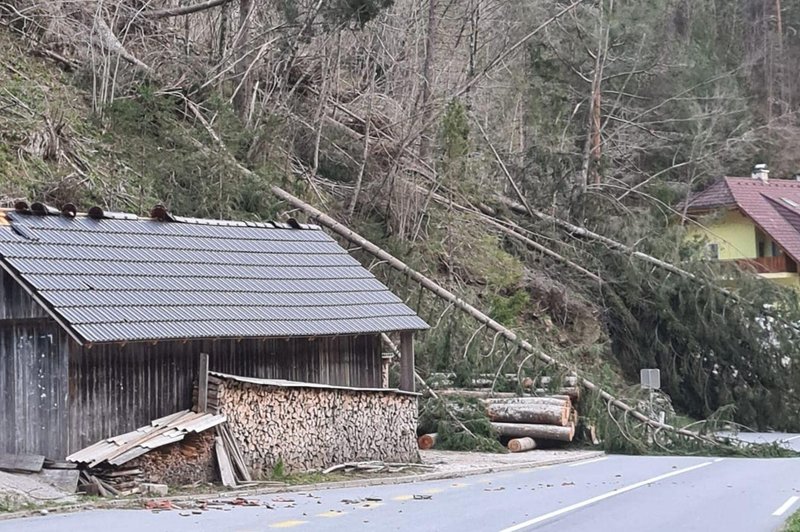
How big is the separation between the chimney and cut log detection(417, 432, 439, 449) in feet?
118

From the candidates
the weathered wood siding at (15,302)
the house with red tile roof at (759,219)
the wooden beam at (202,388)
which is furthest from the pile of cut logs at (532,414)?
the house with red tile roof at (759,219)

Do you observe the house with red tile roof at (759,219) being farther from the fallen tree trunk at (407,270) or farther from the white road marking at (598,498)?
the white road marking at (598,498)

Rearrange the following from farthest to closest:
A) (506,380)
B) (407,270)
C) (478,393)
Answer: (407,270) < (506,380) < (478,393)

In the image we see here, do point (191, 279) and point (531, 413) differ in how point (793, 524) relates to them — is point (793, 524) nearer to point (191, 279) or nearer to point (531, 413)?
point (191, 279)

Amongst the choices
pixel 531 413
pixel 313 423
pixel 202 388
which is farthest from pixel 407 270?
pixel 202 388

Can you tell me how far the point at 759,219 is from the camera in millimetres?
50406

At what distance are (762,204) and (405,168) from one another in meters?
27.2

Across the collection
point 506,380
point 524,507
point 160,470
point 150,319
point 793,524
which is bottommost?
point 524,507

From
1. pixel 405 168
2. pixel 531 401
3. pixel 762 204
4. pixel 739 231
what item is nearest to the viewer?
pixel 531 401

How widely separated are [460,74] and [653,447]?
525 inches

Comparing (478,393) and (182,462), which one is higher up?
(478,393)

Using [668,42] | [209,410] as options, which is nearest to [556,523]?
[209,410]

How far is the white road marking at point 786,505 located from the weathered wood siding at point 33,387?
29.4ft

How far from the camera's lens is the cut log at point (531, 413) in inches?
931
